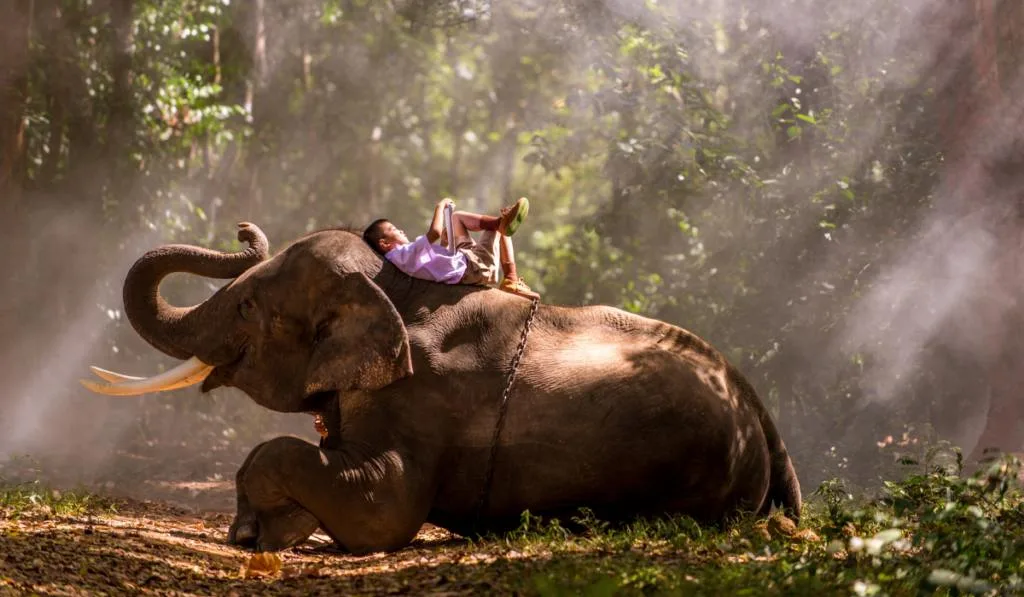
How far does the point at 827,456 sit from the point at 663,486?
8.31 meters

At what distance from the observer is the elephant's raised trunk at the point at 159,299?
845 cm

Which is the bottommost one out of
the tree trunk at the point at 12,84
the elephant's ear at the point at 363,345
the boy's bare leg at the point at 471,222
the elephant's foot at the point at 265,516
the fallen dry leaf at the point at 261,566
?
the fallen dry leaf at the point at 261,566

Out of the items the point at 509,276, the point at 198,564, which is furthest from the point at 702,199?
the point at 198,564

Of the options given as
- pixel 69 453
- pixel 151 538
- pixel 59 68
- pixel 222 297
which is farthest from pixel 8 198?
pixel 151 538

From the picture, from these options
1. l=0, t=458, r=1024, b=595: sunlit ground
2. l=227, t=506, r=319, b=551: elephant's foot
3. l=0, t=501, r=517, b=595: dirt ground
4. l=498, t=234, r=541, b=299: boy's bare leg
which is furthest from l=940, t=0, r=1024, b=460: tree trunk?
l=227, t=506, r=319, b=551: elephant's foot

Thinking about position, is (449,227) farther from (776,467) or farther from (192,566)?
(192,566)

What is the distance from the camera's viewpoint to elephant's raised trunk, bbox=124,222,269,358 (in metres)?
8.45

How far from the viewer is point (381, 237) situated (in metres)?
8.45

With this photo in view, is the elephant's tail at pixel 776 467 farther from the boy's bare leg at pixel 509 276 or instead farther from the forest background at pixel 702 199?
the forest background at pixel 702 199

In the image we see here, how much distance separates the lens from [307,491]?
287 inches

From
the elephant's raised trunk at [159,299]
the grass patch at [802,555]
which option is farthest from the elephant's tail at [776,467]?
the elephant's raised trunk at [159,299]

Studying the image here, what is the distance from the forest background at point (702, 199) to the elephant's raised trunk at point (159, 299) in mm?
7939

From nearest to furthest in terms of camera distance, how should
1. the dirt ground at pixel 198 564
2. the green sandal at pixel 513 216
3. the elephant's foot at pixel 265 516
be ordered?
the dirt ground at pixel 198 564
the elephant's foot at pixel 265 516
the green sandal at pixel 513 216

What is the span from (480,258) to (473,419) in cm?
116
